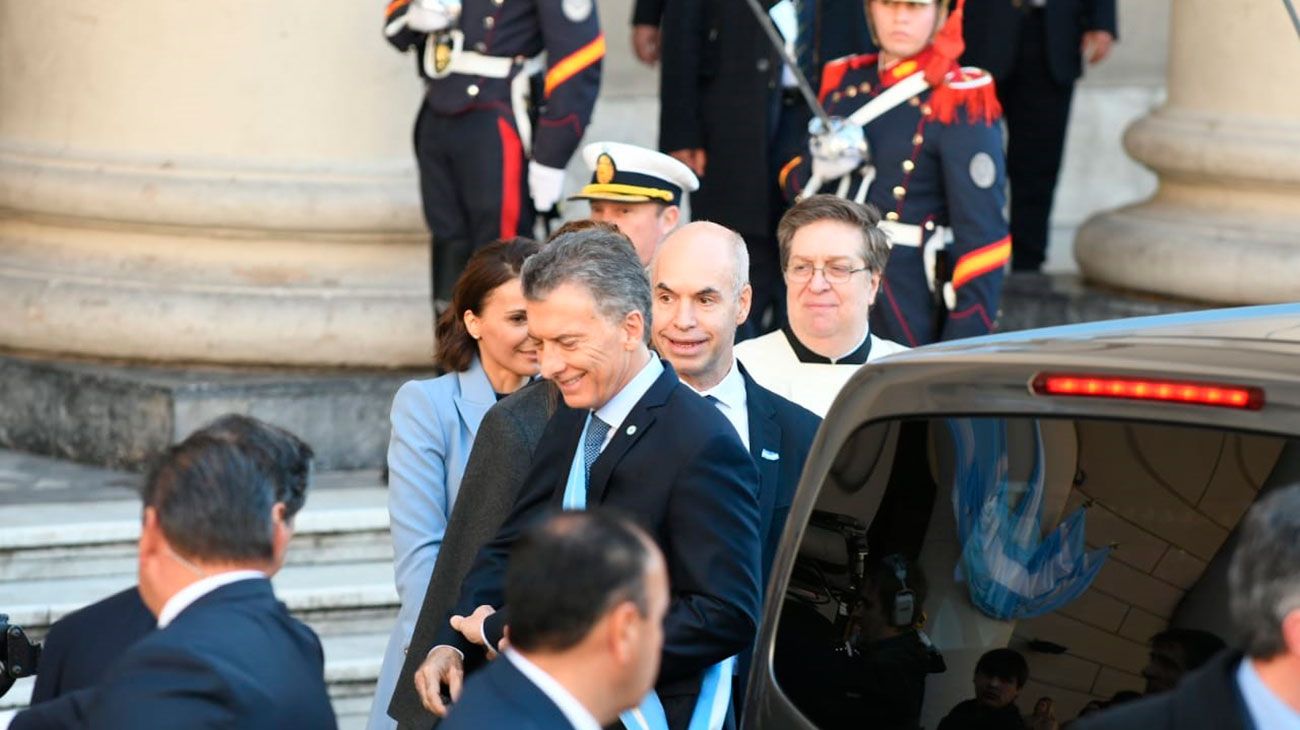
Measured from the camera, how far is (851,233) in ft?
19.0

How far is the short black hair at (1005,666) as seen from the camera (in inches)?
132

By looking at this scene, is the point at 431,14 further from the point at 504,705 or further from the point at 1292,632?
the point at 1292,632

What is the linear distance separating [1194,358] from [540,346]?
4.51 ft

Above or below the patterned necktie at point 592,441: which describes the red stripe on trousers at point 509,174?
below

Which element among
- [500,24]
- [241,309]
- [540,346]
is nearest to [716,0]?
[500,24]

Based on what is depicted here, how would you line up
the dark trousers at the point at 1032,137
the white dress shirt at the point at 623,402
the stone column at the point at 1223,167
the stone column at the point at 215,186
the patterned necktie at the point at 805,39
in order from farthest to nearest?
the dark trousers at the point at 1032,137, the patterned necktie at the point at 805,39, the stone column at the point at 1223,167, the stone column at the point at 215,186, the white dress shirt at the point at 623,402

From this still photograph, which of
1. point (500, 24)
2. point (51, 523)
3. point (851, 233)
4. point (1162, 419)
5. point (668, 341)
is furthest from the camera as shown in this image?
point (500, 24)

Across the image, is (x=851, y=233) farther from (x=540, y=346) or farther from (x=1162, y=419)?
(x=1162, y=419)

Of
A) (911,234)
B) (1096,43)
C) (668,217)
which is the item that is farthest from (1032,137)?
(668,217)

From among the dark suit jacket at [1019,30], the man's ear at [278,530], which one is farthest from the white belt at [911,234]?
the man's ear at [278,530]

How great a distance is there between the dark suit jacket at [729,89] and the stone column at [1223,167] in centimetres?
107

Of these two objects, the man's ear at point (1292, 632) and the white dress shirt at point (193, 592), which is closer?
the man's ear at point (1292, 632)

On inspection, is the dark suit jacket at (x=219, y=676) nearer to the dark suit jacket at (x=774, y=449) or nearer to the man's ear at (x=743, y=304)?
the dark suit jacket at (x=774, y=449)

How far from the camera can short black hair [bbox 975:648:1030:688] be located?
3352 millimetres
